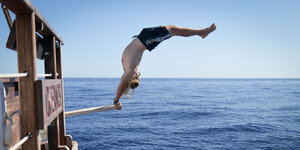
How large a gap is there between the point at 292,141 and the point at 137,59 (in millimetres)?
16961

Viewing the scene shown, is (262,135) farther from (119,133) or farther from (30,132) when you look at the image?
(30,132)

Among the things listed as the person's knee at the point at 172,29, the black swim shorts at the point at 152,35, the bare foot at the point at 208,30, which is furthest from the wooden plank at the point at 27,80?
the bare foot at the point at 208,30

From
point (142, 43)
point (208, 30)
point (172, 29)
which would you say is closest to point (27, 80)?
point (142, 43)

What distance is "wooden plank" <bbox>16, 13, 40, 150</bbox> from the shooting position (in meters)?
1.89

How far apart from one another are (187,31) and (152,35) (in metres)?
0.63

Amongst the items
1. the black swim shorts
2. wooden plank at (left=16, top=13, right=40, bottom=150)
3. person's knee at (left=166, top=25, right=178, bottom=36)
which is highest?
person's knee at (left=166, top=25, right=178, bottom=36)

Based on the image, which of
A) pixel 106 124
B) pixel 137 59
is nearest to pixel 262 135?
pixel 106 124

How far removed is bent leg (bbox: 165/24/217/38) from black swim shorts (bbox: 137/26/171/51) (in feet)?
0.33

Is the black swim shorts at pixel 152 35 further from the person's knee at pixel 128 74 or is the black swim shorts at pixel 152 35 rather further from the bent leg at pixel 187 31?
the person's knee at pixel 128 74

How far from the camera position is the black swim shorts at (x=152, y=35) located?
346cm

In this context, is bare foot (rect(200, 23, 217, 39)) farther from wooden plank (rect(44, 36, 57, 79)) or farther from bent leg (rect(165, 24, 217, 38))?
wooden plank (rect(44, 36, 57, 79))

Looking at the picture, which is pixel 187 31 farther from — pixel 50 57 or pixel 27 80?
pixel 27 80

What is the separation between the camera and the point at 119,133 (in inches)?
731

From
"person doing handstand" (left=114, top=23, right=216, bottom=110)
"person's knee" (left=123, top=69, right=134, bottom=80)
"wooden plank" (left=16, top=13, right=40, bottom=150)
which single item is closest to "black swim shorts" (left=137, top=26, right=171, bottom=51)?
"person doing handstand" (left=114, top=23, right=216, bottom=110)
